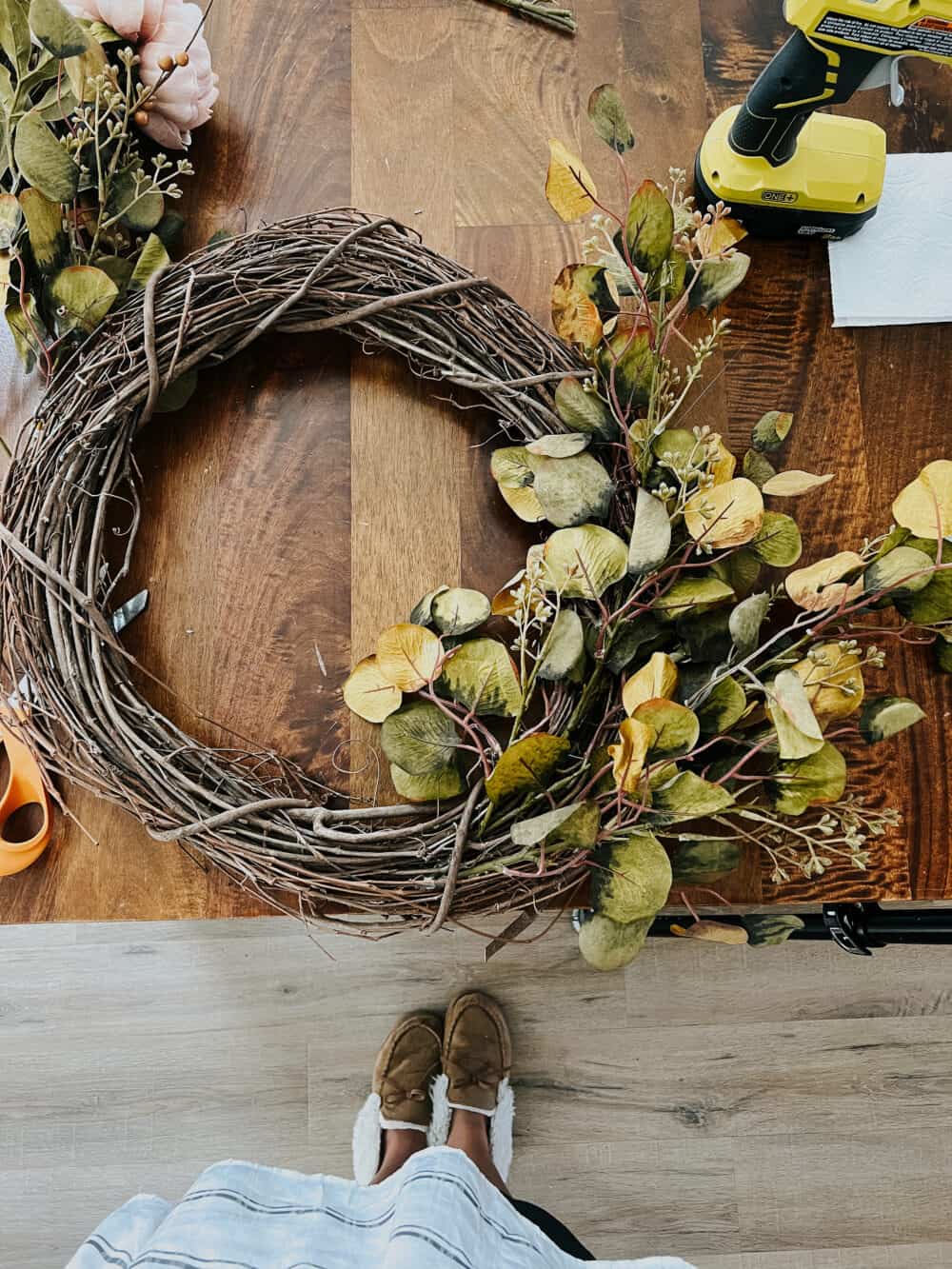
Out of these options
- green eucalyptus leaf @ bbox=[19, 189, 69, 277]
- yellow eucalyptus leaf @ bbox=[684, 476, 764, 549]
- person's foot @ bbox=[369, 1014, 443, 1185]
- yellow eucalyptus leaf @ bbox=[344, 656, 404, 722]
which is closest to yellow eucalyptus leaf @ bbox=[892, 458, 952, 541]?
yellow eucalyptus leaf @ bbox=[684, 476, 764, 549]

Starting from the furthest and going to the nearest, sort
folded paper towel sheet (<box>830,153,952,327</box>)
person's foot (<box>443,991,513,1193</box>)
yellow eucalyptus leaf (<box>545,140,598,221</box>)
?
person's foot (<box>443,991,513,1193</box>), folded paper towel sheet (<box>830,153,952,327</box>), yellow eucalyptus leaf (<box>545,140,598,221</box>)

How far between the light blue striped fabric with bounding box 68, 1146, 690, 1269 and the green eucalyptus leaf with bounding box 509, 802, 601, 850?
0.39m

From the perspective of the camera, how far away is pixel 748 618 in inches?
27.4

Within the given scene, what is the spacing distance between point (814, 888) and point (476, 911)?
29cm

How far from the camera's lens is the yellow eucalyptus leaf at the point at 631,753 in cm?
65

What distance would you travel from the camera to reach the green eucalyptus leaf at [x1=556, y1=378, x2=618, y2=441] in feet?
2.51

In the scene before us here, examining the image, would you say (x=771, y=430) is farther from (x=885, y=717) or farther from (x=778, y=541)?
(x=885, y=717)

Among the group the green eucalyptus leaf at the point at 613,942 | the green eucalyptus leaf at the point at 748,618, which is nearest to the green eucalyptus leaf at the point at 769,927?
the green eucalyptus leaf at the point at 613,942

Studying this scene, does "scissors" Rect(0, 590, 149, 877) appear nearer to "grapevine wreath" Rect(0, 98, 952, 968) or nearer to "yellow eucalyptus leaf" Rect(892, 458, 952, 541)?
"grapevine wreath" Rect(0, 98, 952, 968)

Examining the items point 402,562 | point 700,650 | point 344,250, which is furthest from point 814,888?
point 344,250

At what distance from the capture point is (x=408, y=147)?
89 centimetres

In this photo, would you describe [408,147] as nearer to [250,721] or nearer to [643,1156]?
[250,721]

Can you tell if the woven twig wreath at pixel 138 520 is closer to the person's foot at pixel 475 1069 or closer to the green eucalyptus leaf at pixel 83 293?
the green eucalyptus leaf at pixel 83 293

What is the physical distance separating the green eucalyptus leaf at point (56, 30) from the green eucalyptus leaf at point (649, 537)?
0.57 metres
